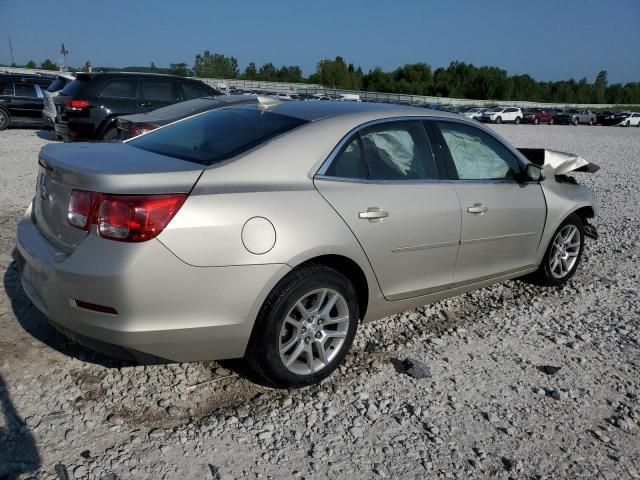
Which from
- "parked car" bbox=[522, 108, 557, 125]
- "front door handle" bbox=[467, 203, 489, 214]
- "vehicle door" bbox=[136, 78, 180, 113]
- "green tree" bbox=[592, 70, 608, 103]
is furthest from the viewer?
"green tree" bbox=[592, 70, 608, 103]

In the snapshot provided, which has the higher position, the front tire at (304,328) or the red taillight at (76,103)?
the red taillight at (76,103)

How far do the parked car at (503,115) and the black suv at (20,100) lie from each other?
36.7 m

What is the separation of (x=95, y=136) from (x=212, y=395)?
29.7 feet

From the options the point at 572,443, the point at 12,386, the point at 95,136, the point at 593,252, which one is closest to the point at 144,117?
the point at 95,136

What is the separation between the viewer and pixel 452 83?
396ft

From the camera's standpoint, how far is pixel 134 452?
8.25ft

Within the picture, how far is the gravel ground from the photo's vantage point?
2.52m

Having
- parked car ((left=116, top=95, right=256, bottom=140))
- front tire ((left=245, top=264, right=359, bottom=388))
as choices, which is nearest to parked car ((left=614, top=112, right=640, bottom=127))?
parked car ((left=116, top=95, right=256, bottom=140))

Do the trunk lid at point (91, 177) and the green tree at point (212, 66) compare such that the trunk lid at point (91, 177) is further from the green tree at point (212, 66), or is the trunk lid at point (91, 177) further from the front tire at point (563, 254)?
the green tree at point (212, 66)

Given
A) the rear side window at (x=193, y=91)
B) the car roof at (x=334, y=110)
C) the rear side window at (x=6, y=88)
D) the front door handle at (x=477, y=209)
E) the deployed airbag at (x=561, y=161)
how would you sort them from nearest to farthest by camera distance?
1. the car roof at (x=334, y=110)
2. the front door handle at (x=477, y=209)
3. the deployed airbag at (x=561, y=161)
4. the rear side window at (x=193, y=91)
5. the rear side window at (x=6, y=88)

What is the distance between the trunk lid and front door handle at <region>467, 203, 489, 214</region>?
75.3 inches

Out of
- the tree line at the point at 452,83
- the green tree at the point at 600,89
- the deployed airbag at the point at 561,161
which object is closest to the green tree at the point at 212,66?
the tree line at the point at 452,83

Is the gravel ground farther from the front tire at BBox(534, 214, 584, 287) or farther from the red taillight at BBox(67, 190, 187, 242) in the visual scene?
the red taillight at BBox(67, 190, 187, 242)

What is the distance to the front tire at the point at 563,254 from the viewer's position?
15.7 ft
